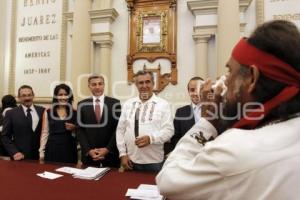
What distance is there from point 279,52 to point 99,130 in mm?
2554

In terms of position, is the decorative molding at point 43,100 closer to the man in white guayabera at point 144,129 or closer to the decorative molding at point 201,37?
the decorative molding at point 201,37

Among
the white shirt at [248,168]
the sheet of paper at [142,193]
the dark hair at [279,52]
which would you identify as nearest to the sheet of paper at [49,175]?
the sheet of paper at [142,193]

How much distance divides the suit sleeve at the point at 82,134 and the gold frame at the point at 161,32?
2672 millimetres

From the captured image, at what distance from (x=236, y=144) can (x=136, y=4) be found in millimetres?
5344

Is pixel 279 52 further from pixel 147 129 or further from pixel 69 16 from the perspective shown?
pixel 69 16

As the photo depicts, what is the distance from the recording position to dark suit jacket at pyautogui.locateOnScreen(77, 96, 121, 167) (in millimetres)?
3143

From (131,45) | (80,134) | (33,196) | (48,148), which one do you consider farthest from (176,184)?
(131,45)

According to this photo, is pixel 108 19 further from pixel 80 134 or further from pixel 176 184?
pixel 176 184

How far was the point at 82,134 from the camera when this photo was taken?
3.20 metres

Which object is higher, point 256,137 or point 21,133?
point 256,137

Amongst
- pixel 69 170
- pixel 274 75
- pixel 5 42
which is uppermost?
pixel 5 42

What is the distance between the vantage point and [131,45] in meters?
5.79

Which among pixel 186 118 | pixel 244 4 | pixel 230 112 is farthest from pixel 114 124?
pixel 244 4

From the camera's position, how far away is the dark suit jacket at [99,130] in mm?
3143
